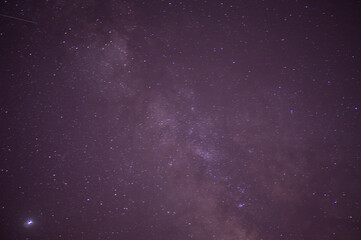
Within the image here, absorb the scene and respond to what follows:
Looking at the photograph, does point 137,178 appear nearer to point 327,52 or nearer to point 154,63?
point 154,63

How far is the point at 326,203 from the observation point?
101 inches

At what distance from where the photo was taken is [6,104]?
2193mm

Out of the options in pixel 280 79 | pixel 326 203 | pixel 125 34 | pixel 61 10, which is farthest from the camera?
pixel 326 203

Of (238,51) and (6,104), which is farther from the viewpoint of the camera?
(238,51)

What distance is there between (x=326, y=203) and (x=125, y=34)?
3666 mm

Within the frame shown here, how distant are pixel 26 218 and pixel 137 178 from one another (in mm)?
1636

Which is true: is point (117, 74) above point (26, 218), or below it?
above

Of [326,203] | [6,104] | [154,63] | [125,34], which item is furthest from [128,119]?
[326,203]

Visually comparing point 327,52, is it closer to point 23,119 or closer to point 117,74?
point 117,74

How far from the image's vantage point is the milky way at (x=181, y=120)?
7.23ft

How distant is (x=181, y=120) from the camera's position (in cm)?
245

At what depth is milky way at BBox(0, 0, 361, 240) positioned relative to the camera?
2203 millimetres

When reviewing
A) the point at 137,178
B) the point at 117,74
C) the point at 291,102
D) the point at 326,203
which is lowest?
the point at 326,203

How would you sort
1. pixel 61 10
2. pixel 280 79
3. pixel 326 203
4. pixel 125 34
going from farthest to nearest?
Answer: pixel 326 203 → pixel 280 79 → pixel 125 34 → pixel 61 10
